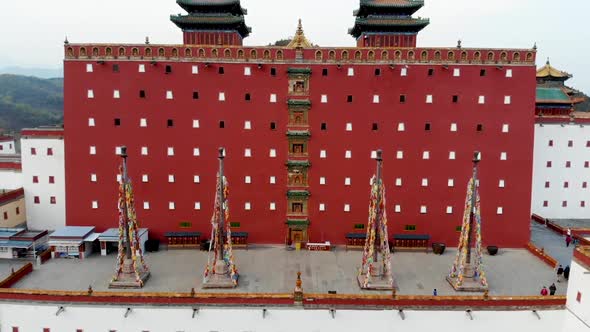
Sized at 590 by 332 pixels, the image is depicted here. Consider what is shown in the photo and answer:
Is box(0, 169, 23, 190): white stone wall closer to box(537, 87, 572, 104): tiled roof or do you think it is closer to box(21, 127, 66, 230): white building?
box(21, 127, 66, 230): white building

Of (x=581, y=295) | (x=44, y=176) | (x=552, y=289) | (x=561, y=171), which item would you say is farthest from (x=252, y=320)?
(x=561, y=171)

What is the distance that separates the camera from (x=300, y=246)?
2805cm

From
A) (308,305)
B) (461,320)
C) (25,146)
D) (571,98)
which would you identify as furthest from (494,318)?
(25,146)

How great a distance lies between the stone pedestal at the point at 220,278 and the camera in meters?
21.9

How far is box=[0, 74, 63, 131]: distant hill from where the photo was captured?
385ft

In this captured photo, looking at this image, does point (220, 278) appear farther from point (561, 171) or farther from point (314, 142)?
point (561, 171)

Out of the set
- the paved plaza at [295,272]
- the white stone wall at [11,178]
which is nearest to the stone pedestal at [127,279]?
the paved plaza at [295,272]

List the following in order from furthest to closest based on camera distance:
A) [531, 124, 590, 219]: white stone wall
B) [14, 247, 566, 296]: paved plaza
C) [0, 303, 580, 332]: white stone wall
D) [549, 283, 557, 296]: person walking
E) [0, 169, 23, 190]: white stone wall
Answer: [531, 124, 590, 219]: white stone wall < [0, 169, 23, 190]: white stone wall < [14, 247, 566, 296]: paved plaza < [549, 283, 557, 296]: person walking < [0, 303, 580, 332]: white stone wall

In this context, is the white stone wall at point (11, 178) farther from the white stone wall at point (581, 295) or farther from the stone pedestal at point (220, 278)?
the white stone wall at point (581, 295)

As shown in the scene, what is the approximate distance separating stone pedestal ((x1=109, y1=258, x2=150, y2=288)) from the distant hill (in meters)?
111

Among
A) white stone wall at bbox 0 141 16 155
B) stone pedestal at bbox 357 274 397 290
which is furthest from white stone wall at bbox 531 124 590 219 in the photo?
white stone wall at bbox 0 141 16 155

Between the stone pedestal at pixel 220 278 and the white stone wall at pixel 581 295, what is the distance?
56.4ft

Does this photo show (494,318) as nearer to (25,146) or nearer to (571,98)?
(571,98)

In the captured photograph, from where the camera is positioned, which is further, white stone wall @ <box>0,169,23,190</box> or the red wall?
white stone wall @ <box>0,169,23,190</box>
